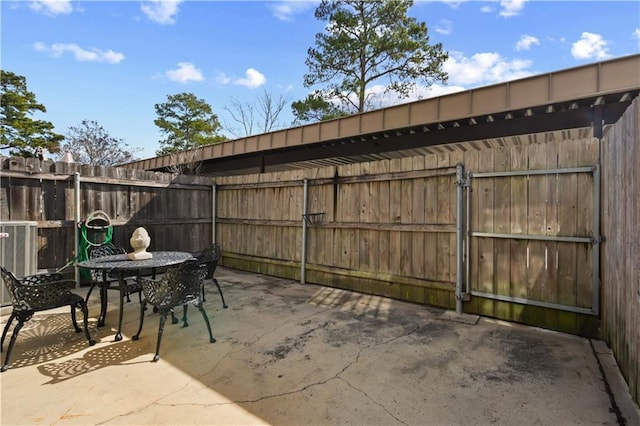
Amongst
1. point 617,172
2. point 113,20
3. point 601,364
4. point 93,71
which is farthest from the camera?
point 93,71

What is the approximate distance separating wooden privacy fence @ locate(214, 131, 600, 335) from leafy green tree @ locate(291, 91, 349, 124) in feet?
21.3

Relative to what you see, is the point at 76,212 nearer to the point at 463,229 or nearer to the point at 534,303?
the point at 463,229

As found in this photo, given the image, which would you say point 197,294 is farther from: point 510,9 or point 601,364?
point 510,9

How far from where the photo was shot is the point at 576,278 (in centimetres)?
296

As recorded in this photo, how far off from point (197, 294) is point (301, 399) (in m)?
1.46

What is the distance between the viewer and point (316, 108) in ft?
37.3

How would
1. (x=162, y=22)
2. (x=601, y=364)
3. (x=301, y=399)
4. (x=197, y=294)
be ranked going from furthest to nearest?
(x=162, y=22), (x=197, y=294), (x=601, y=364), (x=301, y=399)

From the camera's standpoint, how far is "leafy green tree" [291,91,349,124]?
11281 mm

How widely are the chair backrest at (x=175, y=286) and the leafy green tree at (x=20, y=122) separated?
15645 mm

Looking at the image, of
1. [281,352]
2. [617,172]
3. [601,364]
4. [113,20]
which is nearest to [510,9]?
[617,172]

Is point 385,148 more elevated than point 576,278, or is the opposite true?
point 385,148

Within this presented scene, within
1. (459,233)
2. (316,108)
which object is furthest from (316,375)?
(316,108)

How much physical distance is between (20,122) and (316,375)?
1826 centimetres

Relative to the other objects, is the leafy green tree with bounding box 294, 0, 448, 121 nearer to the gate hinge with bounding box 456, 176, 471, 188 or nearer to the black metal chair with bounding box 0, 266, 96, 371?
the gate hinge with bounding box 456, 176, 471, 188
